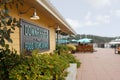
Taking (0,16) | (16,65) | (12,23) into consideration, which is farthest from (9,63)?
(0,16)

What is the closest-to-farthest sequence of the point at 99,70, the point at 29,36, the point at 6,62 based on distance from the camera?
the point at 6,62, the point at 29,36, the point at 99,70

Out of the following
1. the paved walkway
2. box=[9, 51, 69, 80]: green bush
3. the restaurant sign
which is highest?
the restaurant sign

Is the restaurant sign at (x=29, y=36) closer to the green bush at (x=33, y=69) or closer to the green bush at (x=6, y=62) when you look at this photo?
the green bush at (x=33, y=69)

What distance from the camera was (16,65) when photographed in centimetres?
511

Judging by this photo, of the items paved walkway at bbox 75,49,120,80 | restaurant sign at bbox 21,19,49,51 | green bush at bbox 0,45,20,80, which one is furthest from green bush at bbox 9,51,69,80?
paved walkway at bbox 75,49,120,80

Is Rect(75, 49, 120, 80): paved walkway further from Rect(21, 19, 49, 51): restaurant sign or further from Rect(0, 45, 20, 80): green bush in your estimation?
Rect(0, 45, 20, 80): green bush

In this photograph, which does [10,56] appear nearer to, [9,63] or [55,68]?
[9,63]

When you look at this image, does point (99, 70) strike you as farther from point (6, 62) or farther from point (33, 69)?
point (6, 62)

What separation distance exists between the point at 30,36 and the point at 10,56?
15.4 feet

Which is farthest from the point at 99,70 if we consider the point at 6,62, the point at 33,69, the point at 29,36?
the point at 6,62

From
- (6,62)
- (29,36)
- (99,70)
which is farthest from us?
(99,70)

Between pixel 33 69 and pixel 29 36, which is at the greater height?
pixel 29 36

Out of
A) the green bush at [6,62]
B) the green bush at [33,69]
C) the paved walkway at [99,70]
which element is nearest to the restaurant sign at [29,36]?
the paved walkway at [99,70]

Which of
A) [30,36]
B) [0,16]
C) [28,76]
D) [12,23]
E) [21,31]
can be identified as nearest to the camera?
[0,16]
